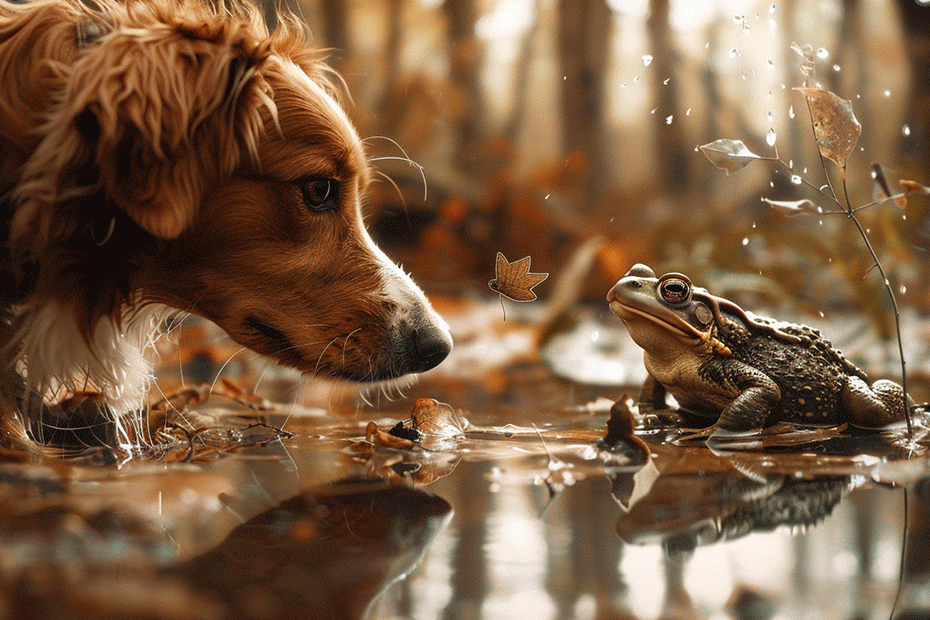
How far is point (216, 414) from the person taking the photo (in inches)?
53.4

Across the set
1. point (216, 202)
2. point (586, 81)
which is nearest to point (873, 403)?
point (216, 202)

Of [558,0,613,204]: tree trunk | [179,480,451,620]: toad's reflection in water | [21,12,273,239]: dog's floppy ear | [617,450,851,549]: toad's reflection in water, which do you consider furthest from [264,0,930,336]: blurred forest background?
[179,480,451,620]: toad's reflection in water

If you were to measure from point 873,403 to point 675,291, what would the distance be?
0.36 metres

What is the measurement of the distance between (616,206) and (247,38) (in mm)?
1585

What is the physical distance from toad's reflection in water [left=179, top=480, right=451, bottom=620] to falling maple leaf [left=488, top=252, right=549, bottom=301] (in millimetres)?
438

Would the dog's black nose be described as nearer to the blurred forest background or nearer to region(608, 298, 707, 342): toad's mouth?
region(608, 298, 707, 342): toad's mouth

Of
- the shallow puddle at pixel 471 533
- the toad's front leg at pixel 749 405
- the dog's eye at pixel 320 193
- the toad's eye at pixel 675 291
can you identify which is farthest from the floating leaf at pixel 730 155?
the dog's eye at pixel 320 193

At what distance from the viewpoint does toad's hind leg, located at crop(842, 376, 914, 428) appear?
116 centimetres

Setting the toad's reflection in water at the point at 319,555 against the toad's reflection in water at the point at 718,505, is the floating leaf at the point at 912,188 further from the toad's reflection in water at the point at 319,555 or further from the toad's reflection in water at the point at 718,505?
the toad's reflection in water at the point at 319,555

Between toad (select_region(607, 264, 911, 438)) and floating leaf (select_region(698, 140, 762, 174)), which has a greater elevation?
floating leaf (select_region(698, 140, 762, 174))

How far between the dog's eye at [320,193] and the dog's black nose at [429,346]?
9.0 inches

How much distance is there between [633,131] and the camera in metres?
2.21

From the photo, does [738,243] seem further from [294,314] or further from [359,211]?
[294,314]

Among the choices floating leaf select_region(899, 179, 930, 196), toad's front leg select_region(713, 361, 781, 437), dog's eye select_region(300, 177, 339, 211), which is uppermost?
floating leaf select_region(899, 179, 930, 196)
